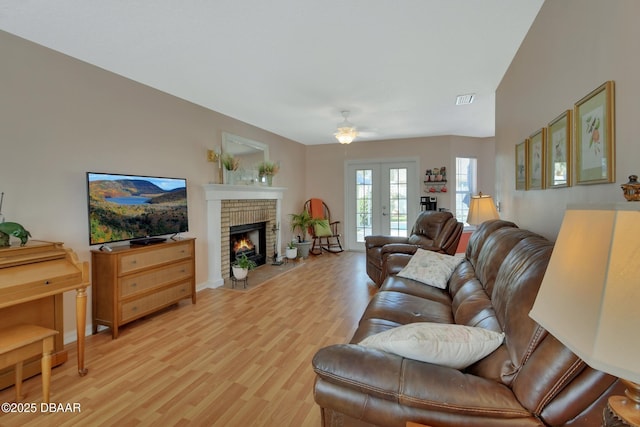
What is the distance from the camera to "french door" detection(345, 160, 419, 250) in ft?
21.4

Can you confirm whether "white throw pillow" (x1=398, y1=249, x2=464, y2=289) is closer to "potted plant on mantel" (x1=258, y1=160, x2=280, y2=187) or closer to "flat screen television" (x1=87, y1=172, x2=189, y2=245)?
"flat screen television" (x1=87, y1=172, x2=189, y2=245)

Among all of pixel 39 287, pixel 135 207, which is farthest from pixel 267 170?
pixel 39 287

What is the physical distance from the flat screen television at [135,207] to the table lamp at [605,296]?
3.26 m

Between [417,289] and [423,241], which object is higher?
[423,241]

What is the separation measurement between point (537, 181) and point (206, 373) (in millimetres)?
2715

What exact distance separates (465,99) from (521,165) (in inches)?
65.4

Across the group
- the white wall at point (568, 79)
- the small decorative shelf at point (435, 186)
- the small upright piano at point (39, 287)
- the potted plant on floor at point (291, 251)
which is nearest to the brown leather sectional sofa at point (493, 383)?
the white wall at point (568, 79)

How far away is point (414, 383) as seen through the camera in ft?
3.36

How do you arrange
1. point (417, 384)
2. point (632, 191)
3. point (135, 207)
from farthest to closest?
point (135, 207) < point (417, 384) < point (632, 191)

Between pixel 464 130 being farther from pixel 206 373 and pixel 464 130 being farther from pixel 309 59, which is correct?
pixel 206 373

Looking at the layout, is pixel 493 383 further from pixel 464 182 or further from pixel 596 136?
pixel 464 182

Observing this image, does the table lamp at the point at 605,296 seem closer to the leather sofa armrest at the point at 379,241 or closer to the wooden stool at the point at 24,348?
the wooden stool at the point at 24,348

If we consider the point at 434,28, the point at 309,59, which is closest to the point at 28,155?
the point at 309,59

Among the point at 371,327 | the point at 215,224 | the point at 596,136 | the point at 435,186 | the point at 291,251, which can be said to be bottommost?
the point at 291,251
